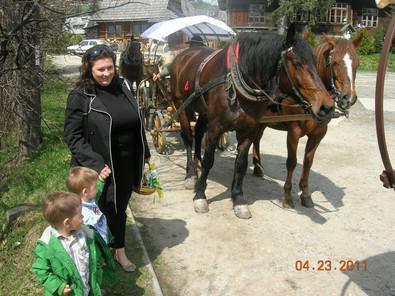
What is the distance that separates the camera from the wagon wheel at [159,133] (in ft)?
24.5

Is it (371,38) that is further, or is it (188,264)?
(371,38)

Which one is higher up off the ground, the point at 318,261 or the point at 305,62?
the point at 305,62

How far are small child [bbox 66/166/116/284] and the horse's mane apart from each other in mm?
2058

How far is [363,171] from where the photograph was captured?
6.88 meters

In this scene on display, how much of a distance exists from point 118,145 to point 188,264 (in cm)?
135

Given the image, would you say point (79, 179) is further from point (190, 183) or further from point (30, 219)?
point (190, 183)

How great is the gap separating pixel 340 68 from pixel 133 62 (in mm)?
6435

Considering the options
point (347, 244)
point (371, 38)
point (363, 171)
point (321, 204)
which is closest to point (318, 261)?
point (347, 244)

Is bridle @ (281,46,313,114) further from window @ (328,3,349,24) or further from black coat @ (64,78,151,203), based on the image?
window @ (328,3,349,24)

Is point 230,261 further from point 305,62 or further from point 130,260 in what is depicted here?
point 305,62

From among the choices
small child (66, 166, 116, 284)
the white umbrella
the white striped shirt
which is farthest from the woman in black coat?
the white umbrella

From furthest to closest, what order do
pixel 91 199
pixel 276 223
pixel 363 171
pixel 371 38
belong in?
pixel 371 38 < pixel 363 171 < pixel 276 223 < pixel 91 199

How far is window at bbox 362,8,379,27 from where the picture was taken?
131 feet

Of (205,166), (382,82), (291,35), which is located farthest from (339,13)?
(382,82)
